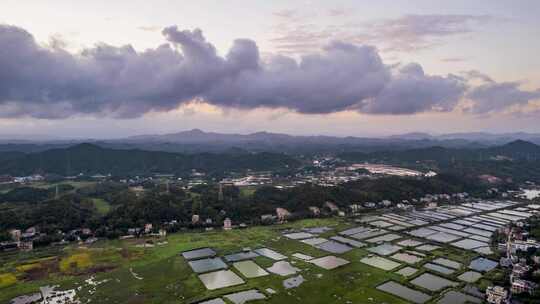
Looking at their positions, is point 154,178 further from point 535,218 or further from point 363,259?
point 535,218

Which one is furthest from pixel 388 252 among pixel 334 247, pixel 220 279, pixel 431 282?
pixel 220 279

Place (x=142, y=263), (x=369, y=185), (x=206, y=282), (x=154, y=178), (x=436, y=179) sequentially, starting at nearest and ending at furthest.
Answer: (x=206, y=282) < (x=142, y=263) < (x=369, y=185) < (x=436, y=179) < (x=154, y=178)

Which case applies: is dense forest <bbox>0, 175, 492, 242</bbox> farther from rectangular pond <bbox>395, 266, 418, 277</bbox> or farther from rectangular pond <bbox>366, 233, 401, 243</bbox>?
rectangular pond <bbox>395, 266, 418, 277</bbox>

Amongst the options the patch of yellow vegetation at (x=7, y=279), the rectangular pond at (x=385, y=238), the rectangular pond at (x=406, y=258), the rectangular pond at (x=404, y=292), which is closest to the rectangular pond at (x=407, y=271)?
the rectangular pond at (x=406, y=258)

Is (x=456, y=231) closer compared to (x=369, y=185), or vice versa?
(x=456, y=231)

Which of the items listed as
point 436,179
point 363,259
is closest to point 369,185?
point 436,179

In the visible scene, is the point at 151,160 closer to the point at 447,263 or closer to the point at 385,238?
the point at 385,238

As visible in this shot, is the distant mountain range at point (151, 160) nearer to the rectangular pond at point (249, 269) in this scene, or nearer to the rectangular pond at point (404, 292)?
the rectangular pond at point (249, 269)
